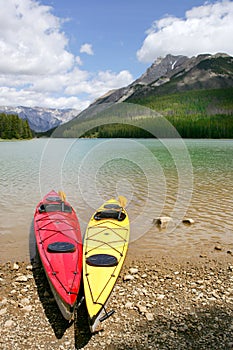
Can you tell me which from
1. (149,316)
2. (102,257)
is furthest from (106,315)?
(102,257)

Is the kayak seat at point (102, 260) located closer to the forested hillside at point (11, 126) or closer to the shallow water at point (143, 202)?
the shallow water at point (143, 202)

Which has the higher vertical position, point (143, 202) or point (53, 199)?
point (53, 199)

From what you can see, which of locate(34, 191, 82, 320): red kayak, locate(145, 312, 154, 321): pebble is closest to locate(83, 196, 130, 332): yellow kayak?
locate(34, 191, 82, 320): red kayak

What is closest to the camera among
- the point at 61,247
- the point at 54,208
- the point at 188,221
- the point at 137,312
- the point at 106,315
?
the point at 106,315

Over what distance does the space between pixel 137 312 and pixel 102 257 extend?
2.02 metres

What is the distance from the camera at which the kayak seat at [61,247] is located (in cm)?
917

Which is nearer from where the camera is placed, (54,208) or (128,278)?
(128,278)

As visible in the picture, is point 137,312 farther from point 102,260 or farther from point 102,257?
point 102,257

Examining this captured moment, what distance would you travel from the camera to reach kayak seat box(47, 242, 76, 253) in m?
9.17

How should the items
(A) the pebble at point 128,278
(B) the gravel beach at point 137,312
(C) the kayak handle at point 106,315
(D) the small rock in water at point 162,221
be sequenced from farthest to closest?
(D) the small rock in water at point 162,221
(A) the pebble at point 128,278
(C) the kayak handle at point 106,315
(B) the gravel beach at point 137,312

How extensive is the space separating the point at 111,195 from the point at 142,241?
948 cm

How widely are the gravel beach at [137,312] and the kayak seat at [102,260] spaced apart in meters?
0.82

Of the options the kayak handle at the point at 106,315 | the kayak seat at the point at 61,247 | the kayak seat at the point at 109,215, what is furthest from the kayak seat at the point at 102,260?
the kayak seat at the point at 109,215

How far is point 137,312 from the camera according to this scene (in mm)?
7430
